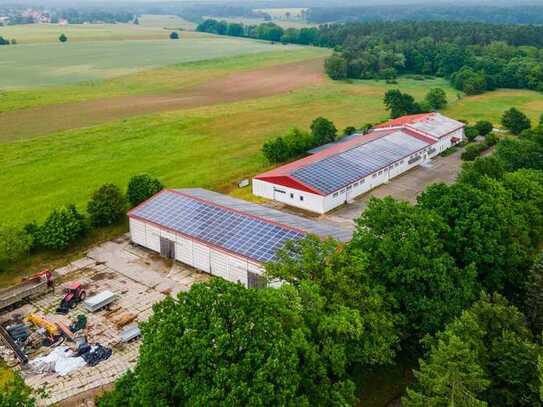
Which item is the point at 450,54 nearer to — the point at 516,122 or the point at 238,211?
the point at 516,122

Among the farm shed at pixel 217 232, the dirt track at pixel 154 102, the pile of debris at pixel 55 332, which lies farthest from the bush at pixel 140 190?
the dirt track at pixel 154 102

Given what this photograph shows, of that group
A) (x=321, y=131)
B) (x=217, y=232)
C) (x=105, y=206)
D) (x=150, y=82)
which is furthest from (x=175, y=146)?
(x=150, y=82)

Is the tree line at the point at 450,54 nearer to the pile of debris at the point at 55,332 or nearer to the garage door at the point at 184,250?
the garage door at the point at 184,250

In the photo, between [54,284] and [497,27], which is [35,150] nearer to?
[54,284]

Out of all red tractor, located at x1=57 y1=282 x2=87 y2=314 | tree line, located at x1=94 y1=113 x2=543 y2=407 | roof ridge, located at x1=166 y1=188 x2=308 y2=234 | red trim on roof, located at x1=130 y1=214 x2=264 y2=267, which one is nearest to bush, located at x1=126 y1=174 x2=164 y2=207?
roof ridge, located at x1=166 y1=188 x2=308 y2=234

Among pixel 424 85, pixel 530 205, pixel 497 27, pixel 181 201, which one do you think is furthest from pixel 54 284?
pixel 497 27

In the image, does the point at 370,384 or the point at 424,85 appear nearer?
the point at 370,384

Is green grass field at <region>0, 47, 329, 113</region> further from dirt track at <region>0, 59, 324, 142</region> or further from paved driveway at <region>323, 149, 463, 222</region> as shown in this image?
paved driveway at <region>323, 149, 463, 222</region>

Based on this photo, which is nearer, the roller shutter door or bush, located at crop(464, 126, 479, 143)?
the roller shutter door
